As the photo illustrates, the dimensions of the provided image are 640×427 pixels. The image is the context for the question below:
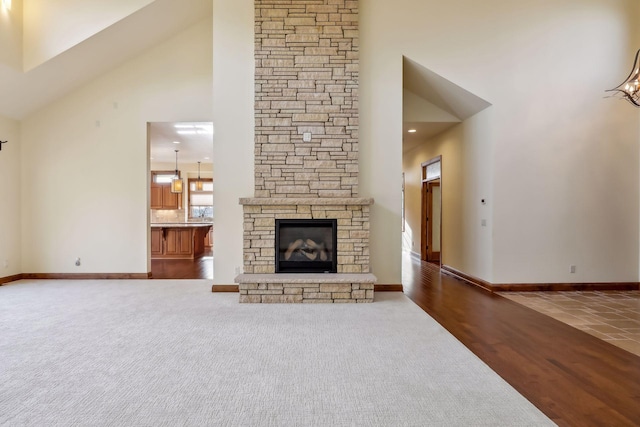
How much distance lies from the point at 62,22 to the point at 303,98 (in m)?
3.41

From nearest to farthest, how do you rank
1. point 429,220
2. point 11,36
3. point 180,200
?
point 11,36, point 429,220, point 180,200

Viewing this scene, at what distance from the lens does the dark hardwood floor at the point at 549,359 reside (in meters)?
2.03

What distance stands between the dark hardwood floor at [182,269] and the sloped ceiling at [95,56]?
10.8ft

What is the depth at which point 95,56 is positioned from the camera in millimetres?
5203

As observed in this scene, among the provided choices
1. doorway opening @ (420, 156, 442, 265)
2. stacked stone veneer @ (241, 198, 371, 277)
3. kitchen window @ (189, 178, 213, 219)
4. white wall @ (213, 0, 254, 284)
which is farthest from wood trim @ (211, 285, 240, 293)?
kitchen window @ (189, 178, 213, 219)

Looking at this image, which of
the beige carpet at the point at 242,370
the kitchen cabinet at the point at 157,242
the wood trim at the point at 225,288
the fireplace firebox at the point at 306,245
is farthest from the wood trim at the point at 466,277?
the kitchen cabinet at the point at 157,242

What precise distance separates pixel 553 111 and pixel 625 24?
65.5 inches

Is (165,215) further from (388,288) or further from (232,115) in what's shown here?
(388,288)

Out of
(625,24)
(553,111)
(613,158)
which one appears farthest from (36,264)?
(625,24)

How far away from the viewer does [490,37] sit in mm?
4984

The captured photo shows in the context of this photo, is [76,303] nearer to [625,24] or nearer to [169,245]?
[169,245]

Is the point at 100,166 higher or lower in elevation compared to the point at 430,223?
higher

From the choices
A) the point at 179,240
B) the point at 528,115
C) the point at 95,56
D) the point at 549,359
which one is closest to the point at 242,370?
the point at 549,359

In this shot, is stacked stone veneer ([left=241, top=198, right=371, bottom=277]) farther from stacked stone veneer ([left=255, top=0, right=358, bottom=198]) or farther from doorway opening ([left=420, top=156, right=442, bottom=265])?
doorway opening ([left=420, top=156, right=442, bottom=265])
